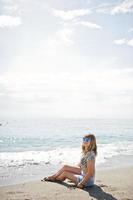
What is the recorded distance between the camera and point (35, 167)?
39.1 ft

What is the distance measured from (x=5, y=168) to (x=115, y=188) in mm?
5274

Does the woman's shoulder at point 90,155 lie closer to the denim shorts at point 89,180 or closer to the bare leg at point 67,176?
the denim shorts at point 89,180

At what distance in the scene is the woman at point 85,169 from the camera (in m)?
8.08

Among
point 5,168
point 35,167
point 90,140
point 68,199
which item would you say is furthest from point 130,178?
point 5,168

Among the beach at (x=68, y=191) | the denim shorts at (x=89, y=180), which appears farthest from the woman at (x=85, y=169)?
the beach at (x=68, y=191)

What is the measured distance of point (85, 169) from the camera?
833 cm

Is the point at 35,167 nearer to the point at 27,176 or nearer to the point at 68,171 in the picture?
the point at 27,176

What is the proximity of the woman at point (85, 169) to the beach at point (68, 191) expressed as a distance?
0.57 ft

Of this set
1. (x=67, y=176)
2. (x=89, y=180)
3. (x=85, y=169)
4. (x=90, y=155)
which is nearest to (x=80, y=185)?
(x=89, y=180)

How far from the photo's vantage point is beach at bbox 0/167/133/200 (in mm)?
7059

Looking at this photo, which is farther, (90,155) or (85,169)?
(85,169)

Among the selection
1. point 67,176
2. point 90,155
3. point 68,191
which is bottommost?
point 68,191

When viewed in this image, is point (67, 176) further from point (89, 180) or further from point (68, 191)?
point (68, 191)

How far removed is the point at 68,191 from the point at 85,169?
956 mm
